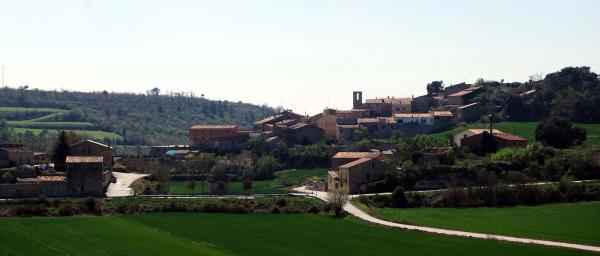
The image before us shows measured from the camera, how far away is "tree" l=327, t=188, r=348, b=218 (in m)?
56.6

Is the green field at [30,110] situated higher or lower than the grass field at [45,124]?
higher

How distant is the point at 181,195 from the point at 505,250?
94.2ft

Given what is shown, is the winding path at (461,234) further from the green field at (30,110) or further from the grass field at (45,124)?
the green field at (30,110)

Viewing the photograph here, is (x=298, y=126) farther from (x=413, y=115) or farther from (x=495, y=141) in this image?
(x=495, y=141)

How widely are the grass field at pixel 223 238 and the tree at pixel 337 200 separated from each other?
1.68m

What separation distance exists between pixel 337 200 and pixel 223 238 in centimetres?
1263

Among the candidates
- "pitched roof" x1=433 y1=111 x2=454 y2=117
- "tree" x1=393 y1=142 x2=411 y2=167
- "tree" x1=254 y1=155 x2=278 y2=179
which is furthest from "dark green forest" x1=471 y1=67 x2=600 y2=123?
"tree" x1=254 y1=155 x2=278 y2=179

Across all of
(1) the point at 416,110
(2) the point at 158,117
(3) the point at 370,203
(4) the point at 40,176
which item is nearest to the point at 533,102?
(1) the point at 416,110

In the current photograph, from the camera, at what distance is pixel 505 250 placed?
42156mm

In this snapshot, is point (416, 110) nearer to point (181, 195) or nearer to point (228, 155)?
point (228, 155)

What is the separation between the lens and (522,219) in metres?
54.8

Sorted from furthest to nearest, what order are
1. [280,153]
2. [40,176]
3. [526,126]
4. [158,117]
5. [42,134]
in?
[158,117]
[42,134]
[526,126]
[280,153]
[40,176]

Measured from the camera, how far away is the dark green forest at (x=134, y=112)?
150375mm

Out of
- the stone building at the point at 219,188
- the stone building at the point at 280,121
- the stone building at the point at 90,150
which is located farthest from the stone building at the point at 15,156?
the stone building at the point at 280,121
